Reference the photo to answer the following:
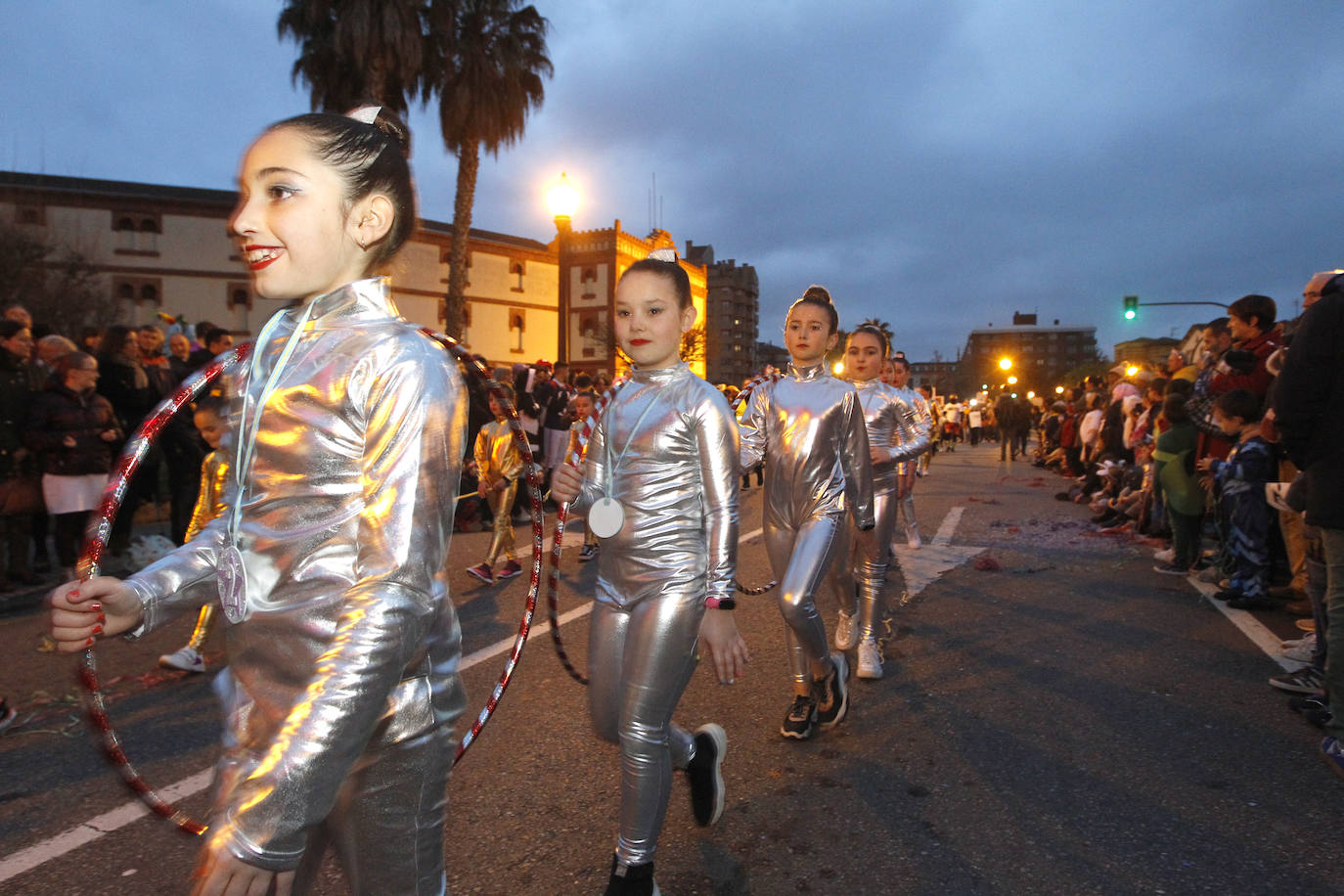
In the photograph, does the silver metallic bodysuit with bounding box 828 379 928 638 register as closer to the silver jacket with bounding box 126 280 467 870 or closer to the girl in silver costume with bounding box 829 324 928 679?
the girl in silver costume with bounding box 829 324 928 679

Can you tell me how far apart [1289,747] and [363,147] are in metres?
5.08

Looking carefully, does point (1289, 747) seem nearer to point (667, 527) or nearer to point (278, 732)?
point (667, 527)

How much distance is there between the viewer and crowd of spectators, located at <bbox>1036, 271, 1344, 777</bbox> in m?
4.16

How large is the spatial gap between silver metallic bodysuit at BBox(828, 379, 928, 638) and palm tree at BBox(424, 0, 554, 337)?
577 inches

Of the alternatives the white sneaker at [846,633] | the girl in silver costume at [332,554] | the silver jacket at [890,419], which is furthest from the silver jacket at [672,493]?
the silver jacket at [890,419]

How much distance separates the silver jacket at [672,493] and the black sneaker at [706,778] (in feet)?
2.56

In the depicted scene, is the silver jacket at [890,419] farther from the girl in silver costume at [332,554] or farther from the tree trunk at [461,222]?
the tree trunk at [461,222]

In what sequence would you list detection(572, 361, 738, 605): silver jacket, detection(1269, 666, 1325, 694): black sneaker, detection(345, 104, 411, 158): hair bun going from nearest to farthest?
detection(345, 104, 411, 158): hair bun, detection(572, 361, 738, 605): silver jacket, detection(1269, 666, 1325, 694): black sneaker

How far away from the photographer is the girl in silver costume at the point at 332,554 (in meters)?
1.45

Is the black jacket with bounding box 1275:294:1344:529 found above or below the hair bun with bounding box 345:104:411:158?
below

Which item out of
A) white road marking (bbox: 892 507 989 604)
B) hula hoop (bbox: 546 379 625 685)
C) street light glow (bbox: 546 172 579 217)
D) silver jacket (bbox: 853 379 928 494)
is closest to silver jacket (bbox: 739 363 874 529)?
hula hoop (bbox: 546 379 625 685)

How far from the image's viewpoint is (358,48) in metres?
17.6

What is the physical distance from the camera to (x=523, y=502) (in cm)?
1309

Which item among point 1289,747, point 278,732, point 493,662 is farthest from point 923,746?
point 278,732
